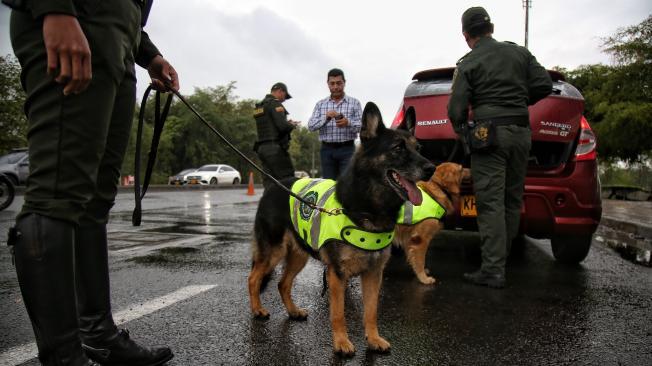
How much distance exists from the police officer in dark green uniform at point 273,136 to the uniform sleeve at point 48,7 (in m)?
5.64

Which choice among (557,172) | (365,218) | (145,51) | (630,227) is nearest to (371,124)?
(365,218)

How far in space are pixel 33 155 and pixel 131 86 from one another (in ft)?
2.07

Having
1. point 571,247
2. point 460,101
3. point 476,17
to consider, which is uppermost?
point 476,17

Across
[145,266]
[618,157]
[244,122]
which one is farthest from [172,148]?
[145,266]

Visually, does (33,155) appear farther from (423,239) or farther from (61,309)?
(423,239)

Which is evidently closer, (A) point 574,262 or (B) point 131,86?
(B) point 131,86

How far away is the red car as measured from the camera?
14.0 ft

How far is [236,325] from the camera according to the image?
2.77 metres

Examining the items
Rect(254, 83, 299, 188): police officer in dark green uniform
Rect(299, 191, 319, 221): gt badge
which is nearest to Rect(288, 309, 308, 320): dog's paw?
Rect(299, 191, 319, 221): gt badge

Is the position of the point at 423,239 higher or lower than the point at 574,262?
higher

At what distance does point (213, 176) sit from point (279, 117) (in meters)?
27.1

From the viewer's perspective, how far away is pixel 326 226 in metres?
2.60

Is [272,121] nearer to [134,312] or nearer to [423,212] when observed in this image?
[423,212]

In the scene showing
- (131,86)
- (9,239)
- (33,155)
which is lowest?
(9,239)
